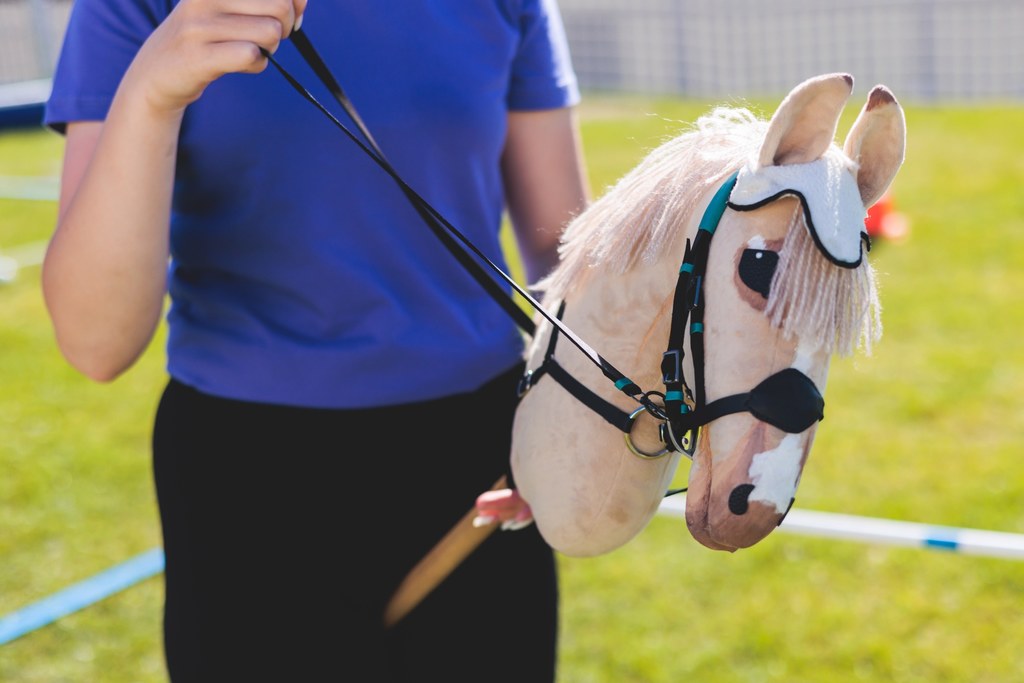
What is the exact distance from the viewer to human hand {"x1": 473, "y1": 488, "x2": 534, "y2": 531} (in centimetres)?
100

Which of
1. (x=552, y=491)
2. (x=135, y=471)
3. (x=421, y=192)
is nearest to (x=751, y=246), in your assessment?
(x=552, y=491)

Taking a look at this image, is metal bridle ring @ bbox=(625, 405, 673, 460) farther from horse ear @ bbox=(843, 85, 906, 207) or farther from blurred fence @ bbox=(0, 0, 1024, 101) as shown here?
blurred fence @ bbox=(0, 0, 1024, 101)

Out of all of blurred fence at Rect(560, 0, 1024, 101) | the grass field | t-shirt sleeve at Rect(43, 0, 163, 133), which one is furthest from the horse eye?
blurred fence at Rect(560, 0, 1024, 101)

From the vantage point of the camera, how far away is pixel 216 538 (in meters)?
1.04

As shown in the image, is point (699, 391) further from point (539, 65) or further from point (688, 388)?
point (539, 65)

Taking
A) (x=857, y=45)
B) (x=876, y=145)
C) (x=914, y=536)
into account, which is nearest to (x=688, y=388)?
(x=876, y=145)

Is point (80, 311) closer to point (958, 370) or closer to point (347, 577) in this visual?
point (347, 577)

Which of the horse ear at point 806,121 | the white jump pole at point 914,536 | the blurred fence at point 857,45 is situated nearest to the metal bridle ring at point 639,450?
the horse ear at point 806,121

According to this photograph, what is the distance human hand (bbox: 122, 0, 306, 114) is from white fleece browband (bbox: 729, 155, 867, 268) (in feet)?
1.24

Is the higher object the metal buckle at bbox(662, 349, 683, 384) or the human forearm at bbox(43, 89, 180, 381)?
the human forearm at bbox(43, 89, 180, 381)

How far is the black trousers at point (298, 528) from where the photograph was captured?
1.04 meters

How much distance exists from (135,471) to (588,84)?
6.63 m

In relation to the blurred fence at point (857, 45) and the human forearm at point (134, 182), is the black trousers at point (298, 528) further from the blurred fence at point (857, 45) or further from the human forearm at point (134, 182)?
the blurred fence at point (857, 45)

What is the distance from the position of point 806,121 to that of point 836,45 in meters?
6.43
